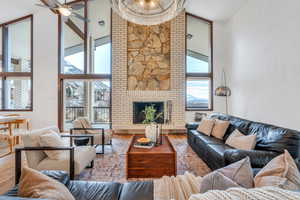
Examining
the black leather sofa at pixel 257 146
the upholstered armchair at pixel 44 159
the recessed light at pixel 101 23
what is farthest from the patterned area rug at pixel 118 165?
the recessed light at pixel 101 23

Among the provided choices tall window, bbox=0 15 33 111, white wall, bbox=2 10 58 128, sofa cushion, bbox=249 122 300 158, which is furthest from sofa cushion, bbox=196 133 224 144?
tall window, bbox=0 15 33 111

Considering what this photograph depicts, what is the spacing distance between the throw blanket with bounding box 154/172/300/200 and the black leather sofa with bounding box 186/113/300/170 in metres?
0.98

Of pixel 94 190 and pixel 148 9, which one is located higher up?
pixel 148 9

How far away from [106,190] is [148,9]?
274 cm

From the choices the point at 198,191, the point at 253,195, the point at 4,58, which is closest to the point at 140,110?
the point at 198,191

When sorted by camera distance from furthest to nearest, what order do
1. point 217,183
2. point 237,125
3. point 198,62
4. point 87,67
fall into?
point 198,62, point 87,67, point 237,125, point 217,183

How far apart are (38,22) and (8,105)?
3.15 metres

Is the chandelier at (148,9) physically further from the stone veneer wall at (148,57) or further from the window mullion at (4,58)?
the window mullion at (4,58)

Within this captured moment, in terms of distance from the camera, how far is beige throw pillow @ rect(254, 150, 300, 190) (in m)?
1.04

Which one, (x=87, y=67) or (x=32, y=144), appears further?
(x=87, y=67)

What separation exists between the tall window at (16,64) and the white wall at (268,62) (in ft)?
22.8

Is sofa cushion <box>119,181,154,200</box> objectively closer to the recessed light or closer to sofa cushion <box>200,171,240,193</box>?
sofa cushion <box>200,171,240,193</box>

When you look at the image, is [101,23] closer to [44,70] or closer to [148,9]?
[44,70]

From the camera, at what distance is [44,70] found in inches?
247
